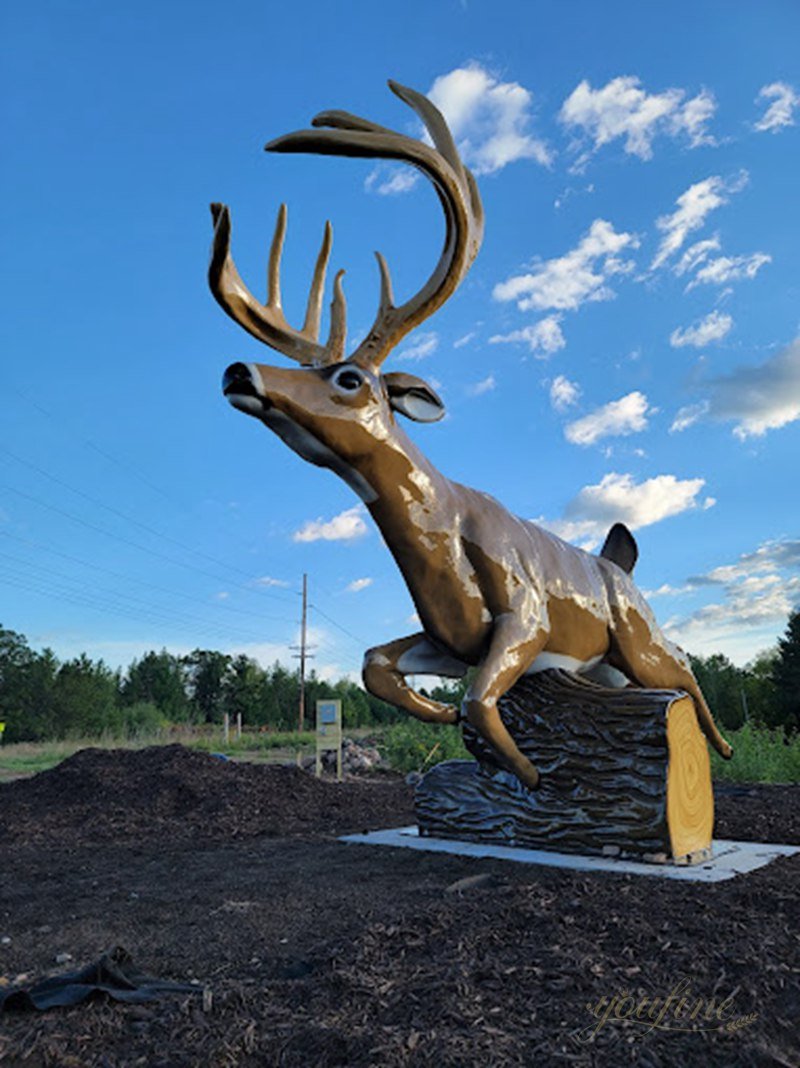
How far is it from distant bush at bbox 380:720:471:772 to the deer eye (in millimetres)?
9051

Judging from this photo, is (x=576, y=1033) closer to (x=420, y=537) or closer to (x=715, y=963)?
(x=715, y=963)

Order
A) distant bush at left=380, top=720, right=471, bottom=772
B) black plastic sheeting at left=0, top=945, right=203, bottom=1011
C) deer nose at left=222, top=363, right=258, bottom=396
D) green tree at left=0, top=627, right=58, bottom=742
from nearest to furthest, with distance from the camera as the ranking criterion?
black plastic sheeting at left=0, top=945, right=203, bottom=1011 < deer nose at left=222, top=363, right=258, bottom=396 < distant bush at left=380, top=720, right=471, bottom=772 < green tree at left=0, top=627, right=58, bottom=742

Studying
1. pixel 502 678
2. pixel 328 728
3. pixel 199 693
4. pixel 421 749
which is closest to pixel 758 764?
pixel 421 749

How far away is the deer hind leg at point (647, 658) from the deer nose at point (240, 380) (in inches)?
119

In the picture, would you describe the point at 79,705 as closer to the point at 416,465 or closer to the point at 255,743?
the point at 255,743

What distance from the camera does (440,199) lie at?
4.29 metres

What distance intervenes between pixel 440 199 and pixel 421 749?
33.4 ft

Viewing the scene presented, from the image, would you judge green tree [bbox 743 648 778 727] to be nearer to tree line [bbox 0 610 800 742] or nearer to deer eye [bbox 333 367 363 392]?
tree line [bbox 0 610 800 742]

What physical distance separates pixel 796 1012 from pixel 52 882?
172 inches

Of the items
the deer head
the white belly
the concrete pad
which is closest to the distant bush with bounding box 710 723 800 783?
the concrete pad

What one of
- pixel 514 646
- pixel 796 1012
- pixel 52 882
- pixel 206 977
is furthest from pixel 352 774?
pixel 796 1012

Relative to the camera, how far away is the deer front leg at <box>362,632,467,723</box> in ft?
15.6

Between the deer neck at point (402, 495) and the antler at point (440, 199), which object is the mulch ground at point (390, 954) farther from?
the antler at point (440, 199)

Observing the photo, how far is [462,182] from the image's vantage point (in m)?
4.43
